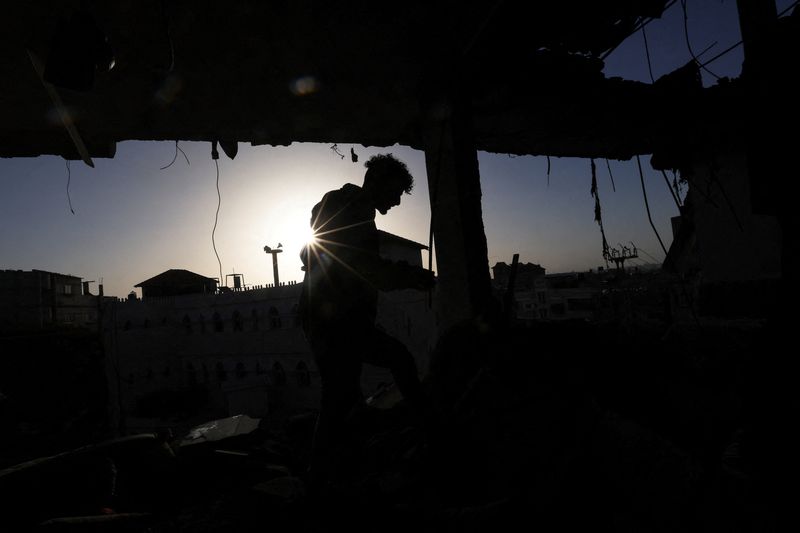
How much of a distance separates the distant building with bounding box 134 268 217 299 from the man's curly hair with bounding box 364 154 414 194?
3684cm

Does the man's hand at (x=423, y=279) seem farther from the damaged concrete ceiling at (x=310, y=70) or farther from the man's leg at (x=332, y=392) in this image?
the damaged concrete ceiling at (x=310, y=70)

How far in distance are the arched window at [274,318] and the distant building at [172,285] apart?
16.0m

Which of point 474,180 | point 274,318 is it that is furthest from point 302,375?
point 474,180

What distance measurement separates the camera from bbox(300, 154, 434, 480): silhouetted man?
224cm

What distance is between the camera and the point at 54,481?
6.76 feet

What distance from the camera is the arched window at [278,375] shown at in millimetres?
21750

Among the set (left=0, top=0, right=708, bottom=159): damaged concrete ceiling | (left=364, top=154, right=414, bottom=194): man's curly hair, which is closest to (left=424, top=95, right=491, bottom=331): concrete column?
(left=0, top=0, right=708, bottom=159): damaged concrete ceiling

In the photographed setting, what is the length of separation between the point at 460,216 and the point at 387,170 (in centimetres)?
112

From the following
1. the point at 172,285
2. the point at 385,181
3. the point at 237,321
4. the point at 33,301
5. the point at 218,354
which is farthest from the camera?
the point at 172,285

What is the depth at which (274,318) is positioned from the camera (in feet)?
73.3

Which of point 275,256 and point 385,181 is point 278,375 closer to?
point 275,256

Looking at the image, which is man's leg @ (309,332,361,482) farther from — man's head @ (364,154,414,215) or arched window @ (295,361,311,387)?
arched window @ (295,361,311,387)

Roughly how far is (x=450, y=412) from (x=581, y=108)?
332cm

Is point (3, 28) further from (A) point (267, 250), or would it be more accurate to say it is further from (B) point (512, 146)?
(A) point (267, 250)
